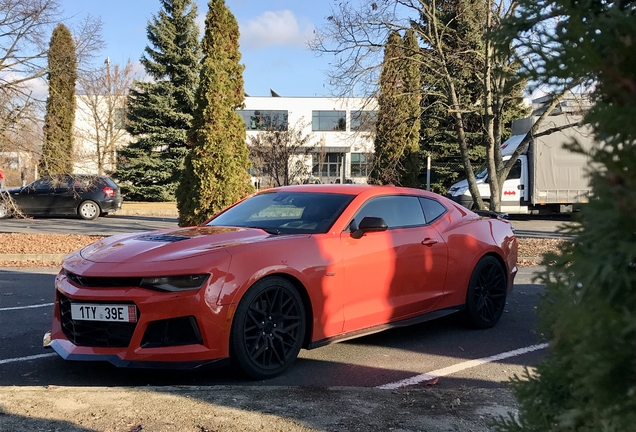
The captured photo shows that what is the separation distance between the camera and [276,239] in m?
4.75

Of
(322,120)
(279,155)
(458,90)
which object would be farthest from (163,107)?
(322,120)

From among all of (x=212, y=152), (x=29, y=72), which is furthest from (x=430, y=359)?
(x=29, y=72)

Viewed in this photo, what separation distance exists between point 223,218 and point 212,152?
8296 mm

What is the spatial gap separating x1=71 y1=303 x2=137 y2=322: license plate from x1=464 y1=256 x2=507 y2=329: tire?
3.54 metres

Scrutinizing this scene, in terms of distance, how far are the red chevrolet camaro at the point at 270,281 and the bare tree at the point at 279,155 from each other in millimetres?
20792

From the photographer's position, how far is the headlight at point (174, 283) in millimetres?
4172

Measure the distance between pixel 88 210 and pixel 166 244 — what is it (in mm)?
20366

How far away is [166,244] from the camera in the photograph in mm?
4574

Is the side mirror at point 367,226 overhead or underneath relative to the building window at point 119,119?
underneath

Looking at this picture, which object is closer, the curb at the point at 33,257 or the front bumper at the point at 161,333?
the front bumper at the point at 161,333

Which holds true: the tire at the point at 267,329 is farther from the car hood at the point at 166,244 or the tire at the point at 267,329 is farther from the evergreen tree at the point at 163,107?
the evergreen tree at the point at 163,107

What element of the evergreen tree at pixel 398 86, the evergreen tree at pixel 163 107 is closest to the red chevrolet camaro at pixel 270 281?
the evergreen tree at pixel 398 86

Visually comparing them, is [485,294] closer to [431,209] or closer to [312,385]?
[431,209]

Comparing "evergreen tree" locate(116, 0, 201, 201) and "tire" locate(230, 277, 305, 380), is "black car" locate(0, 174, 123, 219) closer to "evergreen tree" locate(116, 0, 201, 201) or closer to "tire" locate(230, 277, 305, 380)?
"evergreen tree" locate(116, 0, 201, 201)
